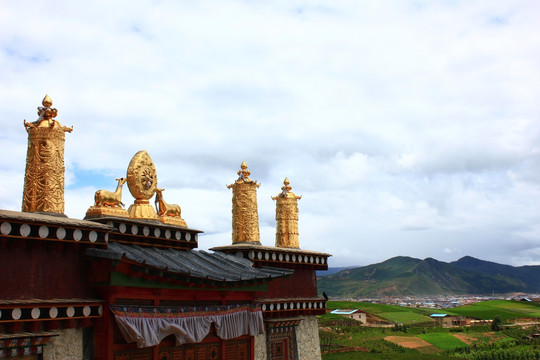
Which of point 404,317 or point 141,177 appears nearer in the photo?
→ point 141,177

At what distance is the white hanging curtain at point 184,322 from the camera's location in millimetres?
10906

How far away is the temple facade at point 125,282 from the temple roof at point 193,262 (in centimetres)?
4

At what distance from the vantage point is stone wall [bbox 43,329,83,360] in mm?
10023

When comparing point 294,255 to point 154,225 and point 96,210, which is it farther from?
point 96,210

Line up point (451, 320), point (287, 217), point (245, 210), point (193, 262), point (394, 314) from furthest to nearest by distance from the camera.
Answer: point (394, 314), point (451, 320), point (287, 217), point (245, 210), point (193, 262)

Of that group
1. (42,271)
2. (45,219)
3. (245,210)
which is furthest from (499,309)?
(45,219)

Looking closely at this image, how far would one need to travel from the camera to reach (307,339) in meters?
17.6

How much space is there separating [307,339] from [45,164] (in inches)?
403

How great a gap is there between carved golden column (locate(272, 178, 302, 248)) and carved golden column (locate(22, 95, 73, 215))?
8790 millimetres

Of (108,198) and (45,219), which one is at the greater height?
(108,198)

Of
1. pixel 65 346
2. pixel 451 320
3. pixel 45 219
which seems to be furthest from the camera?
pixel 451 320

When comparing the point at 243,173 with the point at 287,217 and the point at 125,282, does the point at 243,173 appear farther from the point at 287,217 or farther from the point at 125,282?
the point at 125,282

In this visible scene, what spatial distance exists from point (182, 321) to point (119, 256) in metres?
2.67

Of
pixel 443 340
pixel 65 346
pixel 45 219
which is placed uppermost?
pixel 45 219
